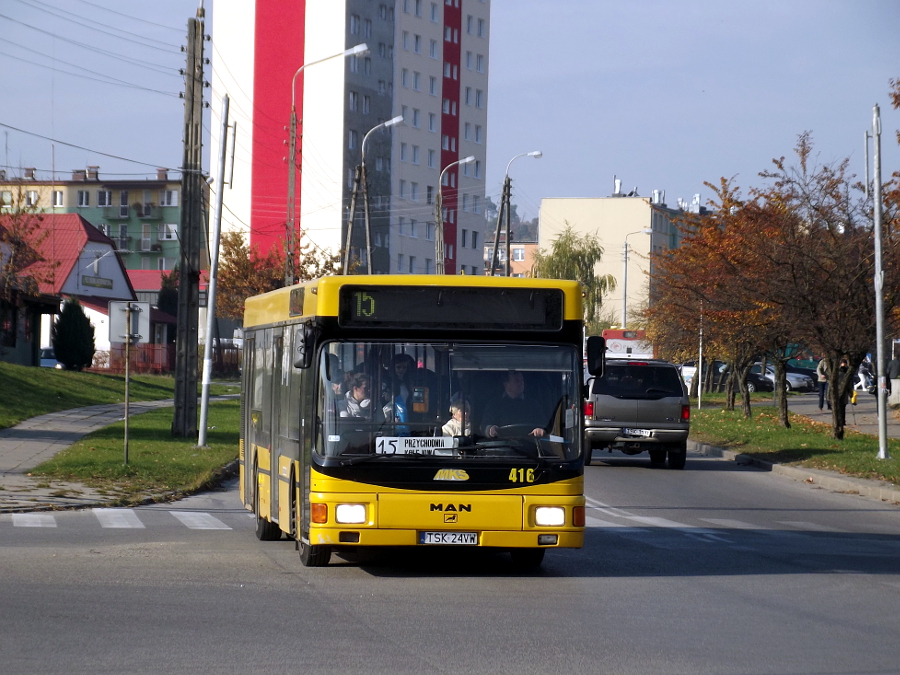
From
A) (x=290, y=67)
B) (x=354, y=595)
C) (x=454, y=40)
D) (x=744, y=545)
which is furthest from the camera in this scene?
(x=454, y=40)

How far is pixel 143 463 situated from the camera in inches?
781

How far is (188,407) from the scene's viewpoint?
25.4 m

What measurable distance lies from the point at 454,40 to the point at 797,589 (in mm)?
100128

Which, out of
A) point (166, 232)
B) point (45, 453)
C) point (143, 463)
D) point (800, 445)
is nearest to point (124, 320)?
point (143, 463)

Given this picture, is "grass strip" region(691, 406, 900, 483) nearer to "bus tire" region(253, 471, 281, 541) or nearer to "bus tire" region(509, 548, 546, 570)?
"bus tire" region(509, 548, 546, 570)

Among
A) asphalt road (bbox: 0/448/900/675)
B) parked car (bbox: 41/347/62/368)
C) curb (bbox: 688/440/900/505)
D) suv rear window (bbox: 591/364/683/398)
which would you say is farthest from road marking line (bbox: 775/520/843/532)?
parked car (bbox: 41/347/62/368)

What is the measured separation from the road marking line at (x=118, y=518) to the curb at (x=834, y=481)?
10.9 metres

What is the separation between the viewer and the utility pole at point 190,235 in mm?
25000

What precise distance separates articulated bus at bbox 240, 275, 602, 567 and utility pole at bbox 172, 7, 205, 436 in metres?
15.2

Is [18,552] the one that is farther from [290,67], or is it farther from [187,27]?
[290,67]

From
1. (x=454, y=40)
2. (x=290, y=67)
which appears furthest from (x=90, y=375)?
(x=454, y=40)

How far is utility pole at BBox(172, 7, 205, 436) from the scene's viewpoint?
82.0 ft

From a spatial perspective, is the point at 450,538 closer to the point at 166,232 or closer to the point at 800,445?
the point at 800,445

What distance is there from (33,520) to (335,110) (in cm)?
8247
